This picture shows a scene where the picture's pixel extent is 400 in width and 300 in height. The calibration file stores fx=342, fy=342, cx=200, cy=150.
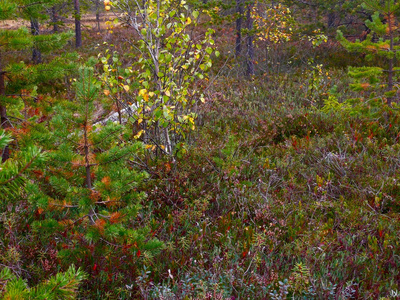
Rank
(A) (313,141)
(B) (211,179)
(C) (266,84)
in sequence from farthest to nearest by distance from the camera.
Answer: (C) (266,84) → (A) (313,141) → (B) (211,179)

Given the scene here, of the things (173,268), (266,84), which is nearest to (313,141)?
(173,268)

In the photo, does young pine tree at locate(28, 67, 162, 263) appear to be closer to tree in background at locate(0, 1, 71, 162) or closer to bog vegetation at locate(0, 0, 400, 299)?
bog vegetation at locate(0, 0, 400, 299)

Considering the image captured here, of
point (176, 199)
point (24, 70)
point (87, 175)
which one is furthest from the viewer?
point (176, 199)

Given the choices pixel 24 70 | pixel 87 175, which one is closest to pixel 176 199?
pixel 87 175

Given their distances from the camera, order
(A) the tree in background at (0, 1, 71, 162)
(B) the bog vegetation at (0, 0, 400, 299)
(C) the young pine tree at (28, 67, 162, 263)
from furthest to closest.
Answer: (A) the tree in background at (0, 1, 71, 162)
(B) the bog vegetation at (0, 0, 400, 299)
(C) the young pine tree at (28, 67, 162, 263)

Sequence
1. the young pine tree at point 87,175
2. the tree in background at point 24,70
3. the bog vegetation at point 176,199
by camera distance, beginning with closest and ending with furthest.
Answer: the young pine tree at point 87,175
the bog vegetation at point 176,199
the tree in background at point 24,70

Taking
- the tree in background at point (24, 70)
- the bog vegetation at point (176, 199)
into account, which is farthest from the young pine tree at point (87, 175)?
the tree in background at point (24, 70)

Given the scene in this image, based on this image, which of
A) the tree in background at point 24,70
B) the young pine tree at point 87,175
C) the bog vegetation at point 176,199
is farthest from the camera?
the tree in background at point 24,70

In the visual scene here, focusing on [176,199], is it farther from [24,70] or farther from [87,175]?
[24,70]

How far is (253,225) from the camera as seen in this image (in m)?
3.83

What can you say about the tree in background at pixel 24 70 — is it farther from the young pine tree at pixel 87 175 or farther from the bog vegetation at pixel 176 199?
the young pine tree at pixel 87 175

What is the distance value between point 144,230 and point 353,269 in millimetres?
1892

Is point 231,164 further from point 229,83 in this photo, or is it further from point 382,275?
point 229,83

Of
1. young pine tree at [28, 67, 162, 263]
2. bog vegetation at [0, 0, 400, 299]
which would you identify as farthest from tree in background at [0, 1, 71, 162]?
young pine tree at [28, 67, 162, 263]
